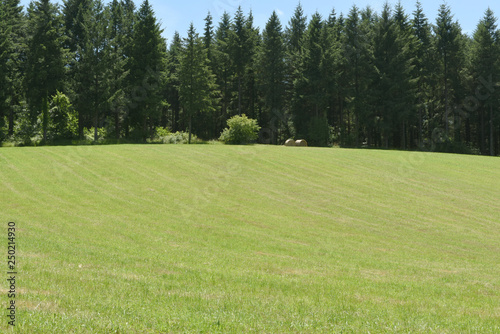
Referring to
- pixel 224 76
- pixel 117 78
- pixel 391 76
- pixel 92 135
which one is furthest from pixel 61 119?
pixel 391 76

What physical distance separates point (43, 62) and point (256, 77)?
114 ft

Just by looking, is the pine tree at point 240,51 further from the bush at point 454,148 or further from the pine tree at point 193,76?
the bush at point 454,148

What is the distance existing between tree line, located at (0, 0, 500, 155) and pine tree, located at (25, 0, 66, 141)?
136mm

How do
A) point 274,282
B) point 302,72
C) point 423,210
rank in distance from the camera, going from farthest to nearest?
1. point 302,72
2. point 423,210
3. point 274,282

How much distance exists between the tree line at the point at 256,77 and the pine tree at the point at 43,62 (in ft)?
0.45

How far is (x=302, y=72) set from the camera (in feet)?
216

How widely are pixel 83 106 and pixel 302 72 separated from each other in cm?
3446

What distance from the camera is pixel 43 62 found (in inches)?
1943

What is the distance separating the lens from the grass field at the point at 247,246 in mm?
6629

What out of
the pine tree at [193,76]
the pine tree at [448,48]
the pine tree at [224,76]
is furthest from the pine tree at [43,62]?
the pine tree at [448,48]

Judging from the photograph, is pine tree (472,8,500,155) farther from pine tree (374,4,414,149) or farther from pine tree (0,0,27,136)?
pine tree (0,0,27,136)

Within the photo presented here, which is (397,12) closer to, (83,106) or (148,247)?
(83,106)

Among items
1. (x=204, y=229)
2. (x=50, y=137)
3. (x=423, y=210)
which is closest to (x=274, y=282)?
(x=204, y=229)

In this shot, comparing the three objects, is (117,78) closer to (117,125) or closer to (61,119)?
(117,125)
